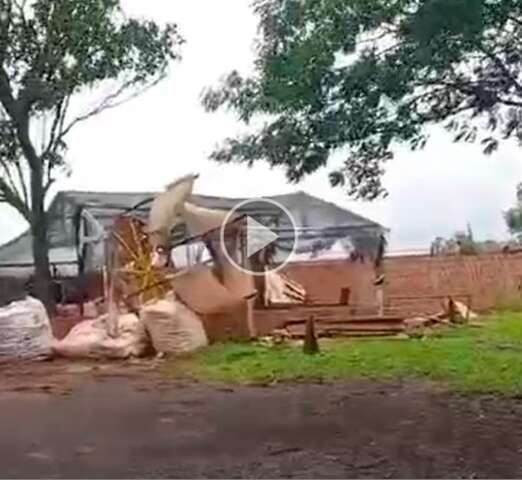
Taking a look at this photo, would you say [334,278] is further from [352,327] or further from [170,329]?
[170,329]

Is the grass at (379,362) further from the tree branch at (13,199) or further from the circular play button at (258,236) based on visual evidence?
the tree branch at (13,199)

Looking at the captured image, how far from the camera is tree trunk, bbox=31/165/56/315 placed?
57.0ft

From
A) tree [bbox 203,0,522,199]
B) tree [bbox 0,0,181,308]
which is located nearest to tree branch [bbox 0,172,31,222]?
tree [bbox 0,0,181,308]

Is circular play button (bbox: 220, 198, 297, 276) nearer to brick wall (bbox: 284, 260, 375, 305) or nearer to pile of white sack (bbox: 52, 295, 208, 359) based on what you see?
brick wall (bbox: 284, 260, 375, 305)

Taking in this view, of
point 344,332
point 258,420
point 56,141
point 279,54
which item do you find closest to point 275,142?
point 279,54

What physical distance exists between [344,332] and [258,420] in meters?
7.24

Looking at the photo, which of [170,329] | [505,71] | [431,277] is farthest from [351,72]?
[431,277]

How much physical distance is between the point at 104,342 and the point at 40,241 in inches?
217

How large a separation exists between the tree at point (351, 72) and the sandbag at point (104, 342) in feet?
19.9

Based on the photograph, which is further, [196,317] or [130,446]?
[196,317]

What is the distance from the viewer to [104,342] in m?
12.7

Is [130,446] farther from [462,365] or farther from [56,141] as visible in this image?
[56,141]

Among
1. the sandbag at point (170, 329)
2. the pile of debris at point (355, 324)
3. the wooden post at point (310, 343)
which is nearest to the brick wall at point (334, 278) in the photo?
the pile of debris at point (355, 324)

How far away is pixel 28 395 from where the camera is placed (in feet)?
31.1
